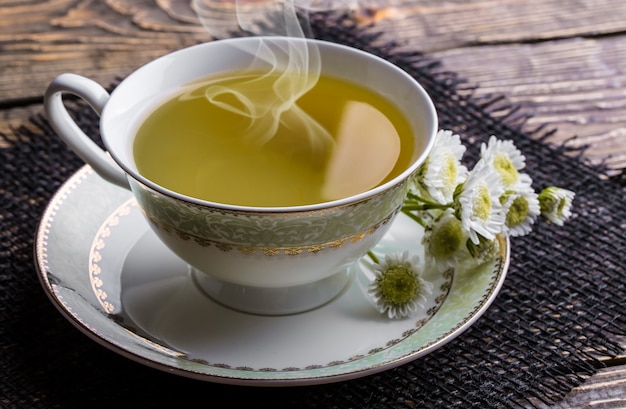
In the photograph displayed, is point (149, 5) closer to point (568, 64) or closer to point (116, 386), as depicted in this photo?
point (568, 64)

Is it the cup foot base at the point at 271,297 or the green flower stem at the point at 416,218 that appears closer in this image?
the cup foot base at the point at 271,297

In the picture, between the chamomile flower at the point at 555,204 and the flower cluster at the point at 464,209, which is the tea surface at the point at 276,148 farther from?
the chamomile flower at the point at 555,204

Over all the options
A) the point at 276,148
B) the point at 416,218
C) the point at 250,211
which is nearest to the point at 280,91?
the point at 276,148

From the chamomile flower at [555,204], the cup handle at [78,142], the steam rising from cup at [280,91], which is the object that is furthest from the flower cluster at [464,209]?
the cup handle at [78,142]

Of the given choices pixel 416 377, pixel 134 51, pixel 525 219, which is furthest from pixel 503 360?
pixel 134 51

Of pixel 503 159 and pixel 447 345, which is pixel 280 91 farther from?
pixel 447 345

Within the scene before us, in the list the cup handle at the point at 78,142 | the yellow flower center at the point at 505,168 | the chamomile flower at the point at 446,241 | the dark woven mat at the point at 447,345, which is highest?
the cup handle at the point at 78,142
